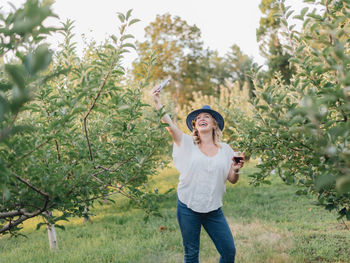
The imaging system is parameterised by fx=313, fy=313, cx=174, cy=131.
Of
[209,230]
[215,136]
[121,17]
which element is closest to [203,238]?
[209,230]

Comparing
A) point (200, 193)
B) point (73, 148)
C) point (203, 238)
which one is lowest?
point (203, 238)

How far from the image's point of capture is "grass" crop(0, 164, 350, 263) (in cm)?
512

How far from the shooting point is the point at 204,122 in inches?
144

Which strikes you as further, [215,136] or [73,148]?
[215,136]

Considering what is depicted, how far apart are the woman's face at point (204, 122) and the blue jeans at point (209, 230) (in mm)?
898

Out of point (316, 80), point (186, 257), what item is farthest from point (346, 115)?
point (186, 257)

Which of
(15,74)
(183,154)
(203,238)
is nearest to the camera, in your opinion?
(15,74)

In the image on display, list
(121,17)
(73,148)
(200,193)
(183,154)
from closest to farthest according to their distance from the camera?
(121,17) → (73,148) → (200,193) → (183,154)

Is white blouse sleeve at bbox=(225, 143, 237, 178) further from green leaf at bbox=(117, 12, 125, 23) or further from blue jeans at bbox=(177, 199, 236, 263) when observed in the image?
green leaf at bbox=(117, 12, 125, 23)

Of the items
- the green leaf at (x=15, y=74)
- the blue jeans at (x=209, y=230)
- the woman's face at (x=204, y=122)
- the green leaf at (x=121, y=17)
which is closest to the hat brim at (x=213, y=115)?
the woman's face at (x=204, y=122)

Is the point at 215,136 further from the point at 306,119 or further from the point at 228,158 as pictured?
the point at 306,119

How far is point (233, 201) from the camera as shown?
9.20 metres

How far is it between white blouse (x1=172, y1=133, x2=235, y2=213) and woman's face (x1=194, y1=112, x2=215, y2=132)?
26cm

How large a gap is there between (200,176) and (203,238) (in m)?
3.10
